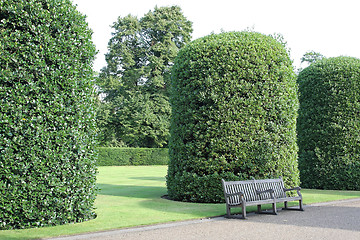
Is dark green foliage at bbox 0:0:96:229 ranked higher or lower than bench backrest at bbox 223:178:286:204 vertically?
higher

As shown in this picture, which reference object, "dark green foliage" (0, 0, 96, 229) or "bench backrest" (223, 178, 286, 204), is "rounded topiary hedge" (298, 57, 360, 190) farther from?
"dark green foliage" (0, 0, 96, 229)

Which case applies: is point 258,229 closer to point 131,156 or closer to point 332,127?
point 332,127

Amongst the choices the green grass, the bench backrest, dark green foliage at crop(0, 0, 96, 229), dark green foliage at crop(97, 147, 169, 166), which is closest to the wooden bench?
the bench backrest

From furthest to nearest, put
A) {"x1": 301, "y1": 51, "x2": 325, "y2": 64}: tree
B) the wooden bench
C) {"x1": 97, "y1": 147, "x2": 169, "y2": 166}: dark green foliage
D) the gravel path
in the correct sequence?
1. {"x1": 301, "y1": 51, "x2": 325, "y2": 64}: tree
2. {"x1": 97, "y1": 147, "x2": 169, "y2": 166}: dark green foliage
3. the wooden bench
4. the gravel path

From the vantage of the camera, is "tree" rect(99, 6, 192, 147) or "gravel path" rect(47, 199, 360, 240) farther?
"tree" rect(99, 6, 192, 147)

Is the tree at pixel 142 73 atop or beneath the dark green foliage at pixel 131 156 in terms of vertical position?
atop

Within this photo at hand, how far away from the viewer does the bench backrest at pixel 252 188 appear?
908cm

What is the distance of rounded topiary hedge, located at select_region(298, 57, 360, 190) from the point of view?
15.0 m

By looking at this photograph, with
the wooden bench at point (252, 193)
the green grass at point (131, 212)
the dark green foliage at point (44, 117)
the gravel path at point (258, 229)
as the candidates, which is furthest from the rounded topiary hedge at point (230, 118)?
the dark green foliage at point (44, 117)

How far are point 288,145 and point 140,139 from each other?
34.3 meters

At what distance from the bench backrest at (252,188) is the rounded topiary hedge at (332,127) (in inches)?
238

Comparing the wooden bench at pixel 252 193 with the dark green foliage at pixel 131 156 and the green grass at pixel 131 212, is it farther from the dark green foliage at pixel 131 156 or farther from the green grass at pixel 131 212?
the dark green foliage at pixel 131 156

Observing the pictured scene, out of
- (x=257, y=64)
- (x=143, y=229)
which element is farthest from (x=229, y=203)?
(x=257, y=64)

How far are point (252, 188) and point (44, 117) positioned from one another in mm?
5506
